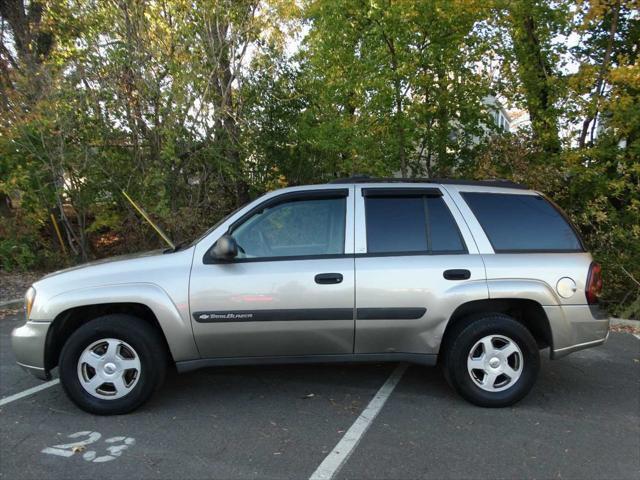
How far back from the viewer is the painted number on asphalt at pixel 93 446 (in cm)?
324

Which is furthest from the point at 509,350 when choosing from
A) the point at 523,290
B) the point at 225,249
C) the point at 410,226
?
the point at 225,249

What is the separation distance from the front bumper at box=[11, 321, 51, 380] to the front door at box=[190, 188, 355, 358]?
1126 millimetres

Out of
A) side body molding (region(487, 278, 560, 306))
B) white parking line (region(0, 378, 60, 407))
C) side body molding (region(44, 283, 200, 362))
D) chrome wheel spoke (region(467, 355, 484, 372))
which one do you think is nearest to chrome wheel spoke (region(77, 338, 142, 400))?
side body molding (region(44, 283, 200, 362))

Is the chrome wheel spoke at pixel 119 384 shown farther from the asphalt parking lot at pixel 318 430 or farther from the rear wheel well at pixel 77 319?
the rear wheel well at pixel 77 319

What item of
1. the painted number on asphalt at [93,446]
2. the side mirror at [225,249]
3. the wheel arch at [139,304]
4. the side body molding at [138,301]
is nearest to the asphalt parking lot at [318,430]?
the painted number on asphalt at [93,446]

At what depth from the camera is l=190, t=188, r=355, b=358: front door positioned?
3.78 meters

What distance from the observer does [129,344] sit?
3.78 metres

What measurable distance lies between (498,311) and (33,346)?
11.8ft

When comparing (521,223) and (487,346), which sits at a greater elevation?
(521,223)

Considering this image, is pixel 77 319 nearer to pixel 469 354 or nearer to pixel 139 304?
pixel 139 304

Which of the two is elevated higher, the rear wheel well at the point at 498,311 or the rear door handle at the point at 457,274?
the rear door handle at the point at 457,274

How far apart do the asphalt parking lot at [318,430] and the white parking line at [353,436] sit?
4cm

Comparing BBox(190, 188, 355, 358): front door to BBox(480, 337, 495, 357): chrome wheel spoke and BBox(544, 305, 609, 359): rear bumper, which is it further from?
BBox(544, 305, 609, 359): rear bumper

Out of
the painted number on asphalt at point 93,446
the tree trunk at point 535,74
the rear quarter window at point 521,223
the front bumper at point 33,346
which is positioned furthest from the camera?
the tree trunk at point 535,74
